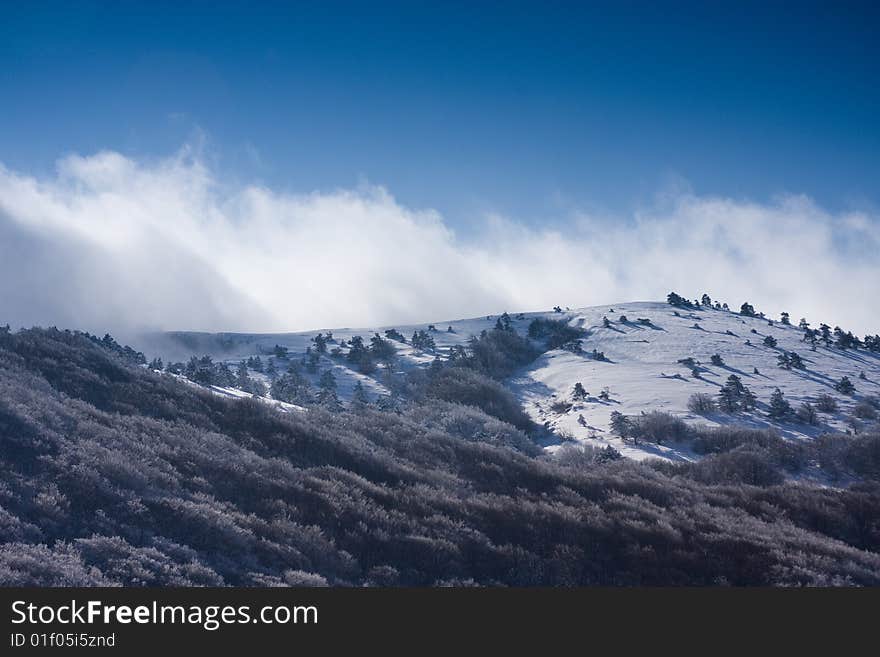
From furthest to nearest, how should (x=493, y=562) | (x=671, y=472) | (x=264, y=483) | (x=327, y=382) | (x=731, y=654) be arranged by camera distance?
(x=327, y=382) < (x=671, y=472) < (x=264, y=483) < (x=493, y=562) < (x=731, y=654)

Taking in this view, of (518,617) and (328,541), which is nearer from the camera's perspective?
(518,617)

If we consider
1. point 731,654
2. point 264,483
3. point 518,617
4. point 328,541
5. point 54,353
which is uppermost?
point 54,353

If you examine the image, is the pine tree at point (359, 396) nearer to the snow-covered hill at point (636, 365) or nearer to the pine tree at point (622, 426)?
the snow-covered hill at point (636, 365)

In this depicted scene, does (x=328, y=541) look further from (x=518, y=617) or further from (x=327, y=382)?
(x=327, y=382)

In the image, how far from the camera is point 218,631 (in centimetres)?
726

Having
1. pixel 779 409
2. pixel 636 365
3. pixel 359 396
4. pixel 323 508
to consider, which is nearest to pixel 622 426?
pixel 779 409

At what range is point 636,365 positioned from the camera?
162 feet

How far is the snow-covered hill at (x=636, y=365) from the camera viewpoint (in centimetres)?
3631

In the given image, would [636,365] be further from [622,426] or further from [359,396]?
[359,396]

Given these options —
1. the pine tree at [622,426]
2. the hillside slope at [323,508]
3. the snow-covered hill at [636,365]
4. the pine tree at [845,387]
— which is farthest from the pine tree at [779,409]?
the hillside slope at [323,508]

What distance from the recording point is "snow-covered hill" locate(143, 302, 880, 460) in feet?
119

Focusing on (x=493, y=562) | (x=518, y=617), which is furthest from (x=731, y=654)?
(x=493, y=562)

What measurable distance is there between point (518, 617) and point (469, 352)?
46.1m

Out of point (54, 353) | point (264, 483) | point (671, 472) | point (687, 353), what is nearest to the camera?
point (264, 483)
